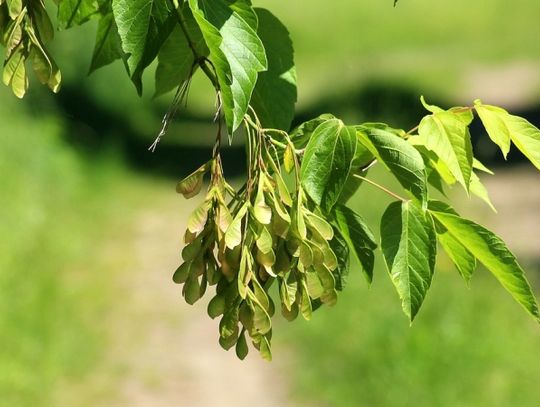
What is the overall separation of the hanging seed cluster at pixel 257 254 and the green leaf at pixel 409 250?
0.27 feet

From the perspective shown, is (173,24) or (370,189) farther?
(370,189)

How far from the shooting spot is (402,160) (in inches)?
37.6

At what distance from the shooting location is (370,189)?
6.62 metres

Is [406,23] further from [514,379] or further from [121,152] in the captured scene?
[514,379]

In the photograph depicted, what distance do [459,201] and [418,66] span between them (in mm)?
4233

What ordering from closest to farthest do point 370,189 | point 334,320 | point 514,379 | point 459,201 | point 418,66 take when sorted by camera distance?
point 514,379, point 334,320, point 370,189, point 459,201, point 418,66

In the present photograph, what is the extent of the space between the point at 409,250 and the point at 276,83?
26cm

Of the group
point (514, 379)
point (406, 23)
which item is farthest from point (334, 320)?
point (406, 23)

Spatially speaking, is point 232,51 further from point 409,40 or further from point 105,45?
point 409,40

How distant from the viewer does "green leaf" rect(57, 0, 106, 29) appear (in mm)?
1087

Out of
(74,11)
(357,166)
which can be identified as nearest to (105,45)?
(74,11)

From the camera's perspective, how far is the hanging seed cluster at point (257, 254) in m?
0.89

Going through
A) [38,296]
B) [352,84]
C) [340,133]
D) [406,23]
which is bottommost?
[406,23]

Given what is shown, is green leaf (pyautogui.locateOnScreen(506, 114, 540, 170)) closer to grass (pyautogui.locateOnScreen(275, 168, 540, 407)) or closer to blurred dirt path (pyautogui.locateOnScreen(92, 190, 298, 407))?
grass (pyautogui.locateOnScreen(275, 168, 540, 407))
